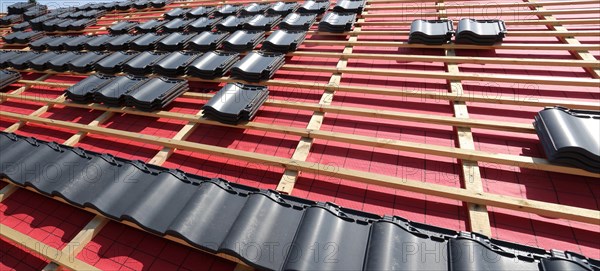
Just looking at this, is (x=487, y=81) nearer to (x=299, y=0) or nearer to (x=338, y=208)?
(x=338, y=208)

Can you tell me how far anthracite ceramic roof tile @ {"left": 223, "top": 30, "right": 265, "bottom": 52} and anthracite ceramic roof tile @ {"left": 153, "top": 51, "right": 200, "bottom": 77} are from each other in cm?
92

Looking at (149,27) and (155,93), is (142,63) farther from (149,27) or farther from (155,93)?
(149,27)

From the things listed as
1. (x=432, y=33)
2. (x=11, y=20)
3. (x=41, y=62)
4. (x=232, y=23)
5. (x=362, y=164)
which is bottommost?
(x=362, y=164)

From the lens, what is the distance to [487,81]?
243 inches

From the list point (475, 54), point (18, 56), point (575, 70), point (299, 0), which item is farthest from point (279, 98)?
point (18, 56)

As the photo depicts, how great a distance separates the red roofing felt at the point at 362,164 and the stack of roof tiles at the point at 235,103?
1.03ft

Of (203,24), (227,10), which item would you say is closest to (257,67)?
(203,24)

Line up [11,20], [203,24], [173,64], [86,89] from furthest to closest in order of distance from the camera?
[11,20]
[203,24]
[173,64]
[86,89]

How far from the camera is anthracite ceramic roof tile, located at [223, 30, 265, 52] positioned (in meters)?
8.61

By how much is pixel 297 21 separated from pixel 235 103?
15.7ft

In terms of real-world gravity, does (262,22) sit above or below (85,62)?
above

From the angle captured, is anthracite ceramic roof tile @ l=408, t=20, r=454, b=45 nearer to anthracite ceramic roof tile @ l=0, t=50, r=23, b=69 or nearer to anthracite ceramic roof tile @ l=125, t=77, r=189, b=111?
anthracite ceramic roof tile @ l=125, t=77, r=189, b=111

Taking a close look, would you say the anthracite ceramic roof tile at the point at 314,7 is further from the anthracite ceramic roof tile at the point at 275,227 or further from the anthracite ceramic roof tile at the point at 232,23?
the anthracite ceramic roof tile at the point at 275,227

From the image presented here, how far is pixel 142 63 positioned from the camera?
8484mm
